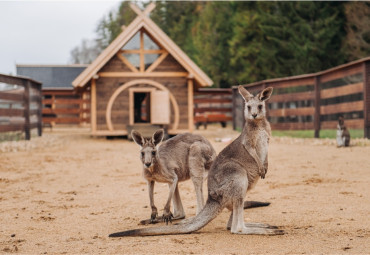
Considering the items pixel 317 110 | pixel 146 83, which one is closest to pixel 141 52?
pixel 146 83

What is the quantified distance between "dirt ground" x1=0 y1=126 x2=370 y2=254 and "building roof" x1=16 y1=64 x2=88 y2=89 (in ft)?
→ 75.3

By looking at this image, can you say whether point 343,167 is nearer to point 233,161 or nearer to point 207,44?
point 233,161

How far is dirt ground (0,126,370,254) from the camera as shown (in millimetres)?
3961

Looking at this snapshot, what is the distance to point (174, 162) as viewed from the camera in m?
5.13

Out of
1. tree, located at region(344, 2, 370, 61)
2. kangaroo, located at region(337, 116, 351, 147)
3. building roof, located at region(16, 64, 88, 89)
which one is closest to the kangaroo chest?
kangaroo, located at region(337, 116, 351, 147)

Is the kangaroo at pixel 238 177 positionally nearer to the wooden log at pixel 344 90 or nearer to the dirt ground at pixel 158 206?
the dirt ground at pixel 158 206

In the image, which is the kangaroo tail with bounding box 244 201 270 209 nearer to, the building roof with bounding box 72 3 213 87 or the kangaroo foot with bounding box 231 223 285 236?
the kangaroo foot with bounding box 231 223 285 236

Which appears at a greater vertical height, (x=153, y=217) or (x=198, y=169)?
(x=198, y=169)

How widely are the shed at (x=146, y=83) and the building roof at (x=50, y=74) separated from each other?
1691 cm

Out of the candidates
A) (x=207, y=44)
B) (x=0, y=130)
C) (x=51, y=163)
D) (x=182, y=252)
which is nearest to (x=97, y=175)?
(x=51, y=163)

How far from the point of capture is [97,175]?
8688 millimetres

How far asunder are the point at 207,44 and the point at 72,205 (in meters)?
32.6

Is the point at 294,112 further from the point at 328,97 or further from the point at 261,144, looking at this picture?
the point at 261,144

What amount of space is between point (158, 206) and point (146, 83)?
1130 centimetres
